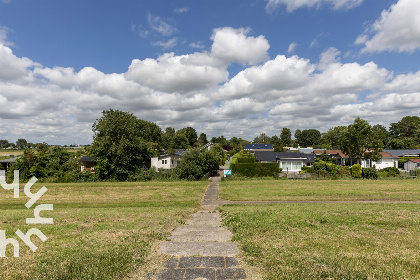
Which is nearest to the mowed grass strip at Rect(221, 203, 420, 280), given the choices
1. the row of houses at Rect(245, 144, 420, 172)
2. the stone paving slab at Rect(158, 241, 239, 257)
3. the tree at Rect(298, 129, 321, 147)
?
the stone paving slab at Rect(158, 241, 239, 257)

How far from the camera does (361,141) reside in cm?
4534

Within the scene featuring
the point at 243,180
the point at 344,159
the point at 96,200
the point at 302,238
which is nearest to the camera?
the point at 302,238

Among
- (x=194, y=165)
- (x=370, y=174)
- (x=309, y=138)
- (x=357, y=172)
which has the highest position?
(x=309, y=138)

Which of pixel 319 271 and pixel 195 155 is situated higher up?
pixel 195 155

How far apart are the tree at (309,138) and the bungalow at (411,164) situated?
80.1 metres

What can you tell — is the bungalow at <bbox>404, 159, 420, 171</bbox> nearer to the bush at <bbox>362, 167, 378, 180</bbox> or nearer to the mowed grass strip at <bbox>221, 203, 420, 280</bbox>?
the bush at <bbox>362, 167, 378, 180</bbox>

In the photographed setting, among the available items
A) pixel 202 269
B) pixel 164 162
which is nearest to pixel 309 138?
pixel 164 162

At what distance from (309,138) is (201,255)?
140 meters

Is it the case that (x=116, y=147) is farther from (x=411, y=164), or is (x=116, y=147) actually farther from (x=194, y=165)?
(x=411, y=164)

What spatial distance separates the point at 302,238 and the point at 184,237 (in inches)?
152

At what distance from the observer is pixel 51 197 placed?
21156 mm

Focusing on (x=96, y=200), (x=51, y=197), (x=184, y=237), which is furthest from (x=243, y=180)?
(x=184, y=237)

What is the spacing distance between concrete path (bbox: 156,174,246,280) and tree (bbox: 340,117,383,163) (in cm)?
4664

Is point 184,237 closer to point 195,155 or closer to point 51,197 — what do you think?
point 51,197
